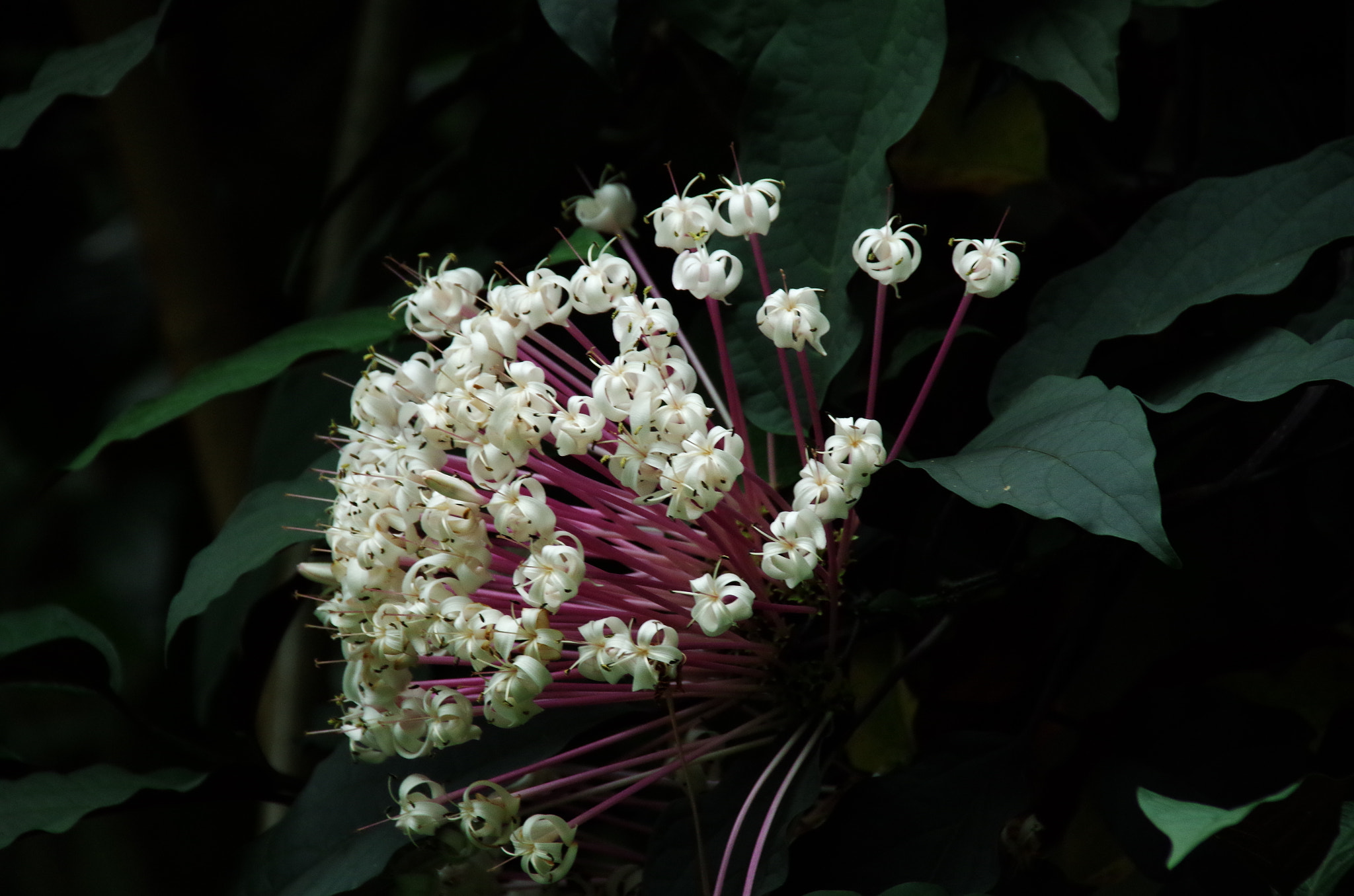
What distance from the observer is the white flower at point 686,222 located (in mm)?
531

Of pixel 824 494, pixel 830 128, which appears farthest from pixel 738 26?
pixel 824 494

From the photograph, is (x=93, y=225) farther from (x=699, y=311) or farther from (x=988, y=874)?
(x=988, y=874)

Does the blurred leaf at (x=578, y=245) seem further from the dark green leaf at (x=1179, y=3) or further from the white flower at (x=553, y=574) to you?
the dark green leaf at (x=1179, y=3)

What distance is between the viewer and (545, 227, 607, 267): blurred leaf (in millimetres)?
631

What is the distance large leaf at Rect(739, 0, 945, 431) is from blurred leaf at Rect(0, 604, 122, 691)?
1.62ft

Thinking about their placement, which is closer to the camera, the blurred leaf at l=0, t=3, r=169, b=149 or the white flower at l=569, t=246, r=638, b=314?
the white flower at l=569, t=246, r=638, b=314

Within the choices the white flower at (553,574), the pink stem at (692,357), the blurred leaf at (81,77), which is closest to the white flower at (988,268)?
the pink stem at (692,357)

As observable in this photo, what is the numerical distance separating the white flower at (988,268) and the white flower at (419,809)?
38 cm

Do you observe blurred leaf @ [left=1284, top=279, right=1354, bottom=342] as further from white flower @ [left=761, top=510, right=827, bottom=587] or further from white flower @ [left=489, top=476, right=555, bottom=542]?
white flower @ [left=489, top=476, right=555, bottom=542]

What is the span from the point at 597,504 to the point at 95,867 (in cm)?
165

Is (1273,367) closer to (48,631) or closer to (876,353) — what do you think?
(876,353)

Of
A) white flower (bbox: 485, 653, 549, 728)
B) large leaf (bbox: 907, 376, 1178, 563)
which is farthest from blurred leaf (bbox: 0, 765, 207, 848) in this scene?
large leaf (bbox: 907, 376, 1178, 563)

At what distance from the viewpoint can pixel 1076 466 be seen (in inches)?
17.2

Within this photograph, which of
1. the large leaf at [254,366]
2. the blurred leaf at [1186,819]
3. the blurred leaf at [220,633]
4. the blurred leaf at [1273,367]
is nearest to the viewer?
the blurred leaf at [1186,819]
